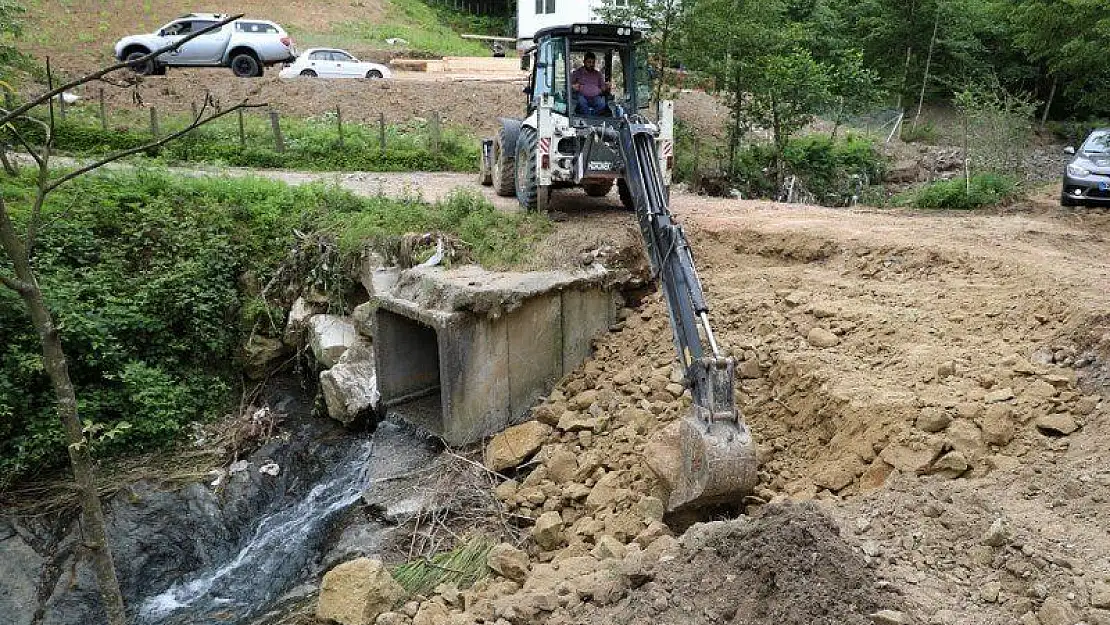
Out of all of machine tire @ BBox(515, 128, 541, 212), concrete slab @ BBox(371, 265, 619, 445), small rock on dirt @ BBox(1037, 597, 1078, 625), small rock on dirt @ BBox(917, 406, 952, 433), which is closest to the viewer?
small rock on dirt @ BBox(1037, 597, 1078, 625)

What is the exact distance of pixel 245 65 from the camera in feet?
72.8

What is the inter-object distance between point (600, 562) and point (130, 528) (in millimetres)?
5139

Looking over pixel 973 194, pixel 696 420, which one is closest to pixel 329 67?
pixel 973 194

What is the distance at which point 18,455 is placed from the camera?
28.0 feet

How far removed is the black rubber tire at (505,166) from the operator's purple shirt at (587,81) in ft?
6.85

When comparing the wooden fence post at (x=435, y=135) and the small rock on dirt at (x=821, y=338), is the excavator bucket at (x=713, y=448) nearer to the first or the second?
the small rock on dirt at (x=821, y=338)

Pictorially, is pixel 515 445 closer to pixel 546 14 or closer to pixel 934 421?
pixel 934 421

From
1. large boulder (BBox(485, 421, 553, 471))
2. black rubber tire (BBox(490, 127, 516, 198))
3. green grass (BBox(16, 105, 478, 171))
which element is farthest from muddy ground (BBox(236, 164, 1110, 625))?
green grass (BBox(16, 105, 478, 171))

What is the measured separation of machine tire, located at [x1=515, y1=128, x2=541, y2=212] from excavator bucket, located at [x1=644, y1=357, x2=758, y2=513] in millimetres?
4883

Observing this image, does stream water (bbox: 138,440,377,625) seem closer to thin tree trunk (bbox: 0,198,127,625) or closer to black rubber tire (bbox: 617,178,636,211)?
thin tree trunk (bbox: 0,198,127,625)

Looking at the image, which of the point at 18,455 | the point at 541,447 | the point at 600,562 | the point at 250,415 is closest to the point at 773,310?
the point at 541,447

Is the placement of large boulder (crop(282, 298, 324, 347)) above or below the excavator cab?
below

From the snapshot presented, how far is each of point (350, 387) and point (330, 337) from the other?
0.97 metres

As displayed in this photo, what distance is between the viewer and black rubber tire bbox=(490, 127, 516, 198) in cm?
1180
